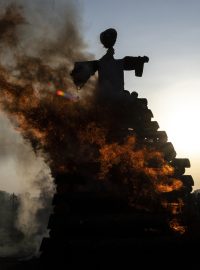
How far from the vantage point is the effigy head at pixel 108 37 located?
11586 millimetres

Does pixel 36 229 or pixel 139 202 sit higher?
pixel 139 202

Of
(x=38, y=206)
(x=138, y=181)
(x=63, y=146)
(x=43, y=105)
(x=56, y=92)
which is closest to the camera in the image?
(x=138, y=181)

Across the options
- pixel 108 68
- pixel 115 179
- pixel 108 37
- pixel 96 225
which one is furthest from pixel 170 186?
pixel 108 37

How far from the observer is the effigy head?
11586 mm

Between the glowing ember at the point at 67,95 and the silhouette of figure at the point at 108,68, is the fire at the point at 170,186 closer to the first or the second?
the silhouette of figure at the point at 108,68

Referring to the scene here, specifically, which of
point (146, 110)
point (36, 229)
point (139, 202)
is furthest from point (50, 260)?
point (36, 229)

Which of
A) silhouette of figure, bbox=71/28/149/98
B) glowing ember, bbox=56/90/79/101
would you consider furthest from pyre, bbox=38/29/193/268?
glowing ember, bbox=56/90/79/101

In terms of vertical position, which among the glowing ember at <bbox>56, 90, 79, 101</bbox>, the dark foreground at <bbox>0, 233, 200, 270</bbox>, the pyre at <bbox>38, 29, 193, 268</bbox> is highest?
the glowing ember at <bbox>56, 90, 79, 101</bbox>

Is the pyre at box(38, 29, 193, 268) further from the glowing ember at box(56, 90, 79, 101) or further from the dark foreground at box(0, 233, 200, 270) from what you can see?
the glowing ember at box(56, 90, 79, 101)

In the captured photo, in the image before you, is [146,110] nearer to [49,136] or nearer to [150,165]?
[150,165]

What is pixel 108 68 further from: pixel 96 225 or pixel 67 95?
pixel 96 225

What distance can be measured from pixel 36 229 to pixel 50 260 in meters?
52.8

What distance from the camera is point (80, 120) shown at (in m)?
9.89

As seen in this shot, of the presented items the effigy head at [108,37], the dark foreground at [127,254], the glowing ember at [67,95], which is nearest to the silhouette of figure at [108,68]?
the effigy head at [108,37]
